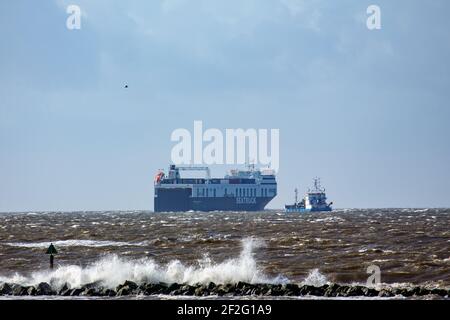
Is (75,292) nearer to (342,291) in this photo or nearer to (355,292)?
(342,291)

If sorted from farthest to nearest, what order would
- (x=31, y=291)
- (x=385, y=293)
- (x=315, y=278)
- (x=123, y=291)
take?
1. (x=315, y=278)
2. (x=31, y=291)
3. (x=123, y=291)
4. (x=385, y=293)

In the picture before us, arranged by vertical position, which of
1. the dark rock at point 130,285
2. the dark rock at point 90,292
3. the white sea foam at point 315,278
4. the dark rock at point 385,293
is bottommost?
the white sea foam at point 315,278

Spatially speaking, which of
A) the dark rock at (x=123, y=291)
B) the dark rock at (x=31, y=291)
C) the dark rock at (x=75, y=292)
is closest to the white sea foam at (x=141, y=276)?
the dark rock at (x=31, y=291)

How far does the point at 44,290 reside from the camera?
90.3ft

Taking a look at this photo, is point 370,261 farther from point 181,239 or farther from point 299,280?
point 181,239

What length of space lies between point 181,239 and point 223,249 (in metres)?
12.1

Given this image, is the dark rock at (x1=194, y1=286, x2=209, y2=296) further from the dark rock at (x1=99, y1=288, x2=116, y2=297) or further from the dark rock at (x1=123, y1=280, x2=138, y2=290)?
the dark rock at (x1=99, y1=288, x2=116, y2=297)

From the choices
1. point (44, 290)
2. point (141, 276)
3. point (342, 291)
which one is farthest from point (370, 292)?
point (44, 290)

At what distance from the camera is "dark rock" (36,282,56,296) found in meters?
27.1

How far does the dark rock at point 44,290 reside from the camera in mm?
27058

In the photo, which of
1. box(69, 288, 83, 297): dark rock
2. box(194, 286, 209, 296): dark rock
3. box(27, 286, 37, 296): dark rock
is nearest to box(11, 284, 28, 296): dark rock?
box(27, 286, 37, 296): dark rock

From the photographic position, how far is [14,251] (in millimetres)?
51188

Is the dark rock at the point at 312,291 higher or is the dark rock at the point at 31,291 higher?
the dark rock at the point at 312,291

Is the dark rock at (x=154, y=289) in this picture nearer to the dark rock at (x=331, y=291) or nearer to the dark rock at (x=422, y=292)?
the dark rock at (x=331, y=291)
